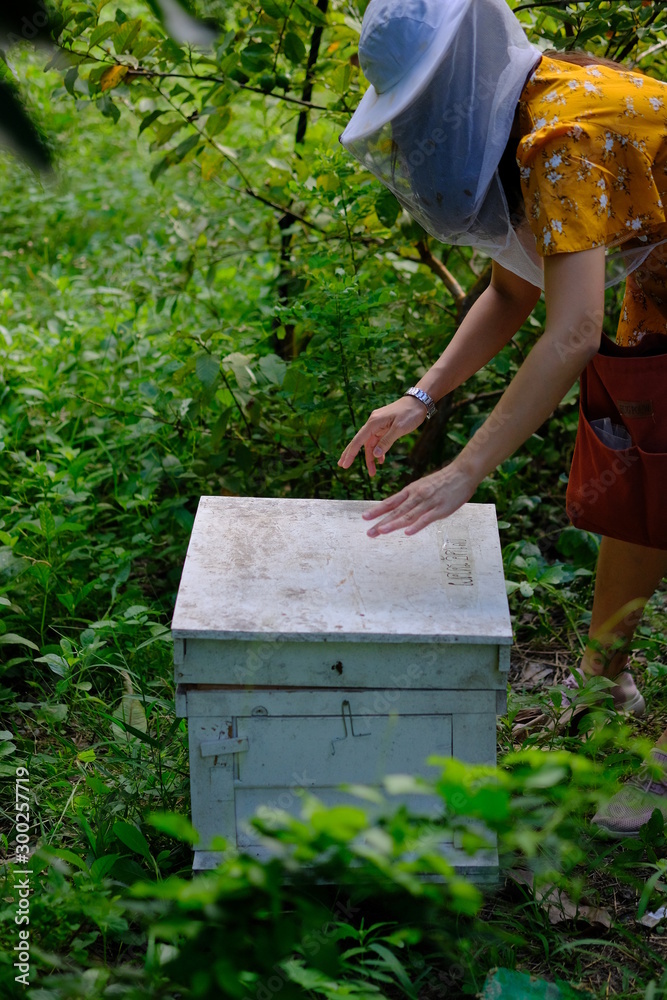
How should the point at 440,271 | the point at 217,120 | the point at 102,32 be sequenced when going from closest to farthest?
the point at 102,32
the point at 217,120
the point at 440,271

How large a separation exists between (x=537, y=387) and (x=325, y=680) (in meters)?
0.56

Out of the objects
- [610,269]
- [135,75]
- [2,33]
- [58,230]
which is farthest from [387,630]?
[58,230]

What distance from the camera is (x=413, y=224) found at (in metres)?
2.53

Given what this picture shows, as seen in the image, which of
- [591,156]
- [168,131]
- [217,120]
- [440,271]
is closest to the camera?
[591,156]

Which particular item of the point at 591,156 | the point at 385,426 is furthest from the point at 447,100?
the point at 385,426

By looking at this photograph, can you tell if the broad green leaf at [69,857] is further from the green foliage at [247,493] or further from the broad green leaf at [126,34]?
the broad green leaf at [126,34]

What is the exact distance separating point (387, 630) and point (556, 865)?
0.55m

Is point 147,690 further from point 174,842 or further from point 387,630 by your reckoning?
point 387,630

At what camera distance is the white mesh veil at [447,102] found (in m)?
1.44

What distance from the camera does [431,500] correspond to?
4.83ft

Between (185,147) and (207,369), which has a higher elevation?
(185,147)

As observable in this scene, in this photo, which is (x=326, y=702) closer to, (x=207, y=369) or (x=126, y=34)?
(x=207, y=369)

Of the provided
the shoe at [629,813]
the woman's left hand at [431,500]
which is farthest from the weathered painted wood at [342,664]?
the shoe at [629,813]

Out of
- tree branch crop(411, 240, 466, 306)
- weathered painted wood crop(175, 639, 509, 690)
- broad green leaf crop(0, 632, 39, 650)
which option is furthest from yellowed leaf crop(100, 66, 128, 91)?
weathered painted wood crop(175, 639, 509, 690)
